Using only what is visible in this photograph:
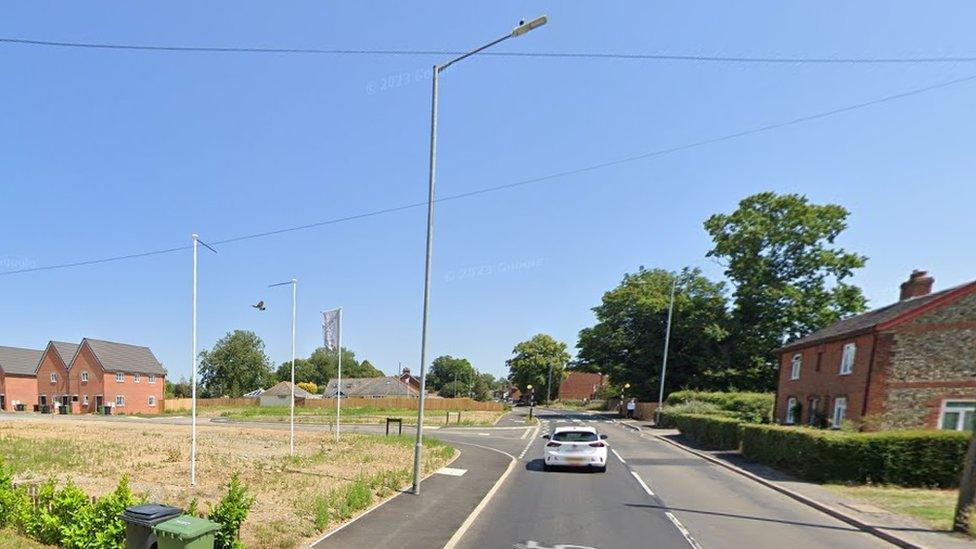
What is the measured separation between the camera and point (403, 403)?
67.9 metres

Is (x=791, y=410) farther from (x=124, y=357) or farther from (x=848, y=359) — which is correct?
(x=124, y=357)

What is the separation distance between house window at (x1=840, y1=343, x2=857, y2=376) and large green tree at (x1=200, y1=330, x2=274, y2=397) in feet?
324

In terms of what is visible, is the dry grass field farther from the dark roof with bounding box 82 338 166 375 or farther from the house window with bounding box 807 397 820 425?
the dark roof with bounding box 82 338 166 375

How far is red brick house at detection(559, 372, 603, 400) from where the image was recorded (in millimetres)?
109688

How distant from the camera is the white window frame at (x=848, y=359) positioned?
23.9 metres

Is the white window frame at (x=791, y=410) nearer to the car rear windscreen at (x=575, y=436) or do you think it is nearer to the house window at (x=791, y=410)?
the house window at (x=791, y=410)

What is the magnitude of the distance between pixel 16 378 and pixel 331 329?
225ft

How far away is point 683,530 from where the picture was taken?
30.7 ft

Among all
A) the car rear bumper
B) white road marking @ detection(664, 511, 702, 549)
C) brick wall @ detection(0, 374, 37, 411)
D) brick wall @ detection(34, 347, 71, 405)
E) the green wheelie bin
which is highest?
the green wheelie bin

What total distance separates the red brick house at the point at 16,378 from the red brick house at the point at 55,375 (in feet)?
11.2

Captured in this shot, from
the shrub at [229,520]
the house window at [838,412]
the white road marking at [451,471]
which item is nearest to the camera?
the shrub at [229,520]

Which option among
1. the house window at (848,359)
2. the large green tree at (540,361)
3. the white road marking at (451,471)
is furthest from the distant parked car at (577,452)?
the large green tree at (540,361)

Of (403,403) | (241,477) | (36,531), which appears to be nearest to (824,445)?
(241,477)

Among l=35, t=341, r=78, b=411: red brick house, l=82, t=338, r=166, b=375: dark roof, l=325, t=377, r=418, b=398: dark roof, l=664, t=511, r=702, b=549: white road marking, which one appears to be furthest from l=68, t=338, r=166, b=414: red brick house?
l=664, t=511, r=702, b=549: white road marking
